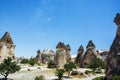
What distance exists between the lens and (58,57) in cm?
8350

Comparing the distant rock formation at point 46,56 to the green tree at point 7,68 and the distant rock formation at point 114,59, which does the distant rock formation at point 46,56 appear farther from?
the distant rock formation at point 114,59

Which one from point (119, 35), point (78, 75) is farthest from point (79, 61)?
point (119, 35)

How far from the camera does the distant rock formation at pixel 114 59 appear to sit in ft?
116

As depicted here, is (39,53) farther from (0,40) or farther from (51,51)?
(0,40)

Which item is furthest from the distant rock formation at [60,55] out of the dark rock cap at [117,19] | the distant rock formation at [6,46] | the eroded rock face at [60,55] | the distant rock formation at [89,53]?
the dark rock cap at [117,19]

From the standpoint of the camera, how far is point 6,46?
78125mm

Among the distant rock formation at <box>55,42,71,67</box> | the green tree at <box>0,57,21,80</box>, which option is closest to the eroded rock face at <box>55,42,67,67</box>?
the distant rock formation at <box>55,42,71,67</box>

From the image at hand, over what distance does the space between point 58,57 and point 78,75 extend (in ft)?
59.2

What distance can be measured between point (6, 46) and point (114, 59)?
47.3 m

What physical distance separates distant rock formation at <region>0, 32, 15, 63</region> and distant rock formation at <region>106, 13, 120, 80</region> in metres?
44.6

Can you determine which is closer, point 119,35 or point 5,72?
point 119,35

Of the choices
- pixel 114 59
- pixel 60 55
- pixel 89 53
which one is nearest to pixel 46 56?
pixel 89 53

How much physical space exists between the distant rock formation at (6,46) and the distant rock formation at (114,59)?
44.6 meters

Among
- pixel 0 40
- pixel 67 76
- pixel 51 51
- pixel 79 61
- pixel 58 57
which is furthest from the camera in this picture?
pixel 51 51
